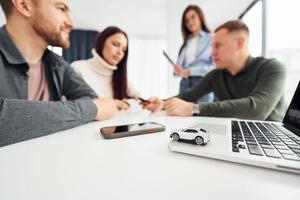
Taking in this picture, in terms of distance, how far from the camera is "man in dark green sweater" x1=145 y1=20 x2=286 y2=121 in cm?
80

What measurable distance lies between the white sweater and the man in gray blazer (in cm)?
52

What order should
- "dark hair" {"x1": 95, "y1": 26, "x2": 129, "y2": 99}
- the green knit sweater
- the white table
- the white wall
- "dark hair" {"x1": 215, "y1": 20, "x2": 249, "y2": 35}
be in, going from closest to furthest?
the white table → the green knit sweater → "dark hair" {"x1": 215, "y1": 20, "x2": 249, "y2": 35} → "dark hair" {"x1": 95, "y1": 26, "x2": 129, "y2": 99} → the white wall

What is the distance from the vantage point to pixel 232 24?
1139 millimetres

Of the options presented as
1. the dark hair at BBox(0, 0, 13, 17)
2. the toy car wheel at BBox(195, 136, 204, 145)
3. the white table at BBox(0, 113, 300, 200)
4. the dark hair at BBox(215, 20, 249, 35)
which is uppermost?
the dark hair at BBox(215, 20, 249, 35)

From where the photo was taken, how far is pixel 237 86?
1.08 meters

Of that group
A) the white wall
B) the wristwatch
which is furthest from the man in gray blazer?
the white wall

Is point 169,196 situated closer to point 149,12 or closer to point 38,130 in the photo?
point 38,130

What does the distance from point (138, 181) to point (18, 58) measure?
0.61 metres

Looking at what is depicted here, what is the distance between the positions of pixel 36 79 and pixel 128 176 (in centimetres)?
70

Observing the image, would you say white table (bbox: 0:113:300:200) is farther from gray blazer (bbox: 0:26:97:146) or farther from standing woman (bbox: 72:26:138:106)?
standing woman (bbox: 72:26:138:106)

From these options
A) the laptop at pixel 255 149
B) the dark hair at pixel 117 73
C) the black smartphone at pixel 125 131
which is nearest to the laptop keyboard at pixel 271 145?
the laptop at pixel 255 149

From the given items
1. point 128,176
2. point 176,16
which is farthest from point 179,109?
point 176,16

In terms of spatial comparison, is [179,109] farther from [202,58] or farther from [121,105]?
[202,58]

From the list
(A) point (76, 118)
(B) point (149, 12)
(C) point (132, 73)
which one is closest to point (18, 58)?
(A) point (76, 118)
